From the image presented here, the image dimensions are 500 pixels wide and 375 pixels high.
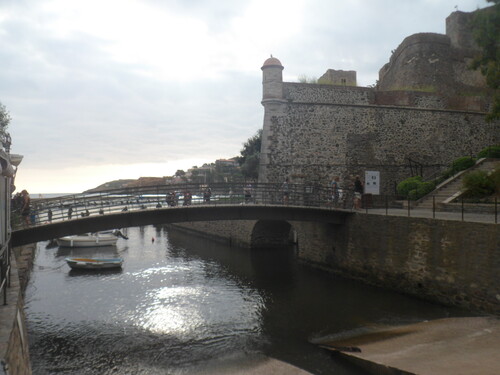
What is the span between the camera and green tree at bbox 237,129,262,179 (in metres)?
42.4

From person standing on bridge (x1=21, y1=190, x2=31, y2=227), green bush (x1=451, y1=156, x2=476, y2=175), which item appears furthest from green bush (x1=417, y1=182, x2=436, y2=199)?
person standing on bridge (x1=21, y1=190, x2=31, y2=227)

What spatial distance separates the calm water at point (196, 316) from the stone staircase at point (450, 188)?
6.23 meters

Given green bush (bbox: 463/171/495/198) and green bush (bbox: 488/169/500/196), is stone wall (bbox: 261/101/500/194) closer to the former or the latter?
green bush (bbox: 463/171/495/198)

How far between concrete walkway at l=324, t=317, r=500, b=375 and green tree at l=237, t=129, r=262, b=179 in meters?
30.8

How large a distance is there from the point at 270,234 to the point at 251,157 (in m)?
15.3

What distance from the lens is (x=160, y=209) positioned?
1587 centimetres

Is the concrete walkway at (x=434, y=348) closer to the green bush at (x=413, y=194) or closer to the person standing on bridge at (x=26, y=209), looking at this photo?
the person standing on bridge at (x=26, y=209)

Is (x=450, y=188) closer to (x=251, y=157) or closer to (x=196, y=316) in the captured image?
(x=196, y=316)

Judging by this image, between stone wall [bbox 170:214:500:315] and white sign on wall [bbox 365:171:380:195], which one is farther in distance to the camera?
white sign on wall [bbox 365:171:380:195]

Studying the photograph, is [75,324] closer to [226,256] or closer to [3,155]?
[3,155]

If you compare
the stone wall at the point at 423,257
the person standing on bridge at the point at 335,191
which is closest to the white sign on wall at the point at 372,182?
the person standing on bridge at the point at 335,191

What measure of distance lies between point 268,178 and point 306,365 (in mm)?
15331

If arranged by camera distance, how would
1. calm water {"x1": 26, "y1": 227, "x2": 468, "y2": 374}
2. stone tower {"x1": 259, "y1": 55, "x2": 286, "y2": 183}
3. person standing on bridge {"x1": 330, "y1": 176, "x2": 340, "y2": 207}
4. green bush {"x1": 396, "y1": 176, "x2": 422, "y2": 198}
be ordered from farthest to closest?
stone tower {"x1": 259, "y1": 55, "x2": 286, "y2": 183} → green bush {"x1": 396, "y1": 176, "x2": 422, "y2": 198} → person standing on bridge {"x1": 330, "y1": 176, "x2": 340, "y2": 207} → calm water {"x1": 26, "y1": 227, "x2": 468, "y2": 374}

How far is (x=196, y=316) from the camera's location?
14.7m
